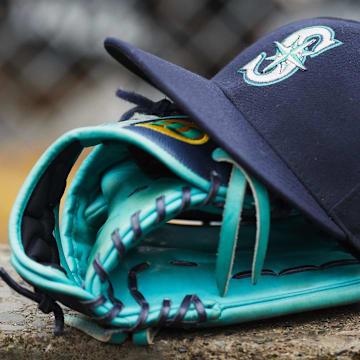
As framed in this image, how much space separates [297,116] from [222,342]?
0.26m

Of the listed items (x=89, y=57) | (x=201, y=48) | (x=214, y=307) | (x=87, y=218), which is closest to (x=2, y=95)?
(x=89, y=57)


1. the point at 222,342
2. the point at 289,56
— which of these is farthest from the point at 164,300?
the point at 289,56

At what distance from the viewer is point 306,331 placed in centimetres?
69

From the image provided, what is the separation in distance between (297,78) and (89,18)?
2027 mm

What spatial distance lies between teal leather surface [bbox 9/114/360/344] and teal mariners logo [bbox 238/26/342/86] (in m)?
0.16

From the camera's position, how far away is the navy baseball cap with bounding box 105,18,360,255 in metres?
0.65

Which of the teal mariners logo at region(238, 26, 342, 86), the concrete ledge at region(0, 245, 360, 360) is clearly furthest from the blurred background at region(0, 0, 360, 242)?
the concrete ledge at region(0, 245, 360, 360)

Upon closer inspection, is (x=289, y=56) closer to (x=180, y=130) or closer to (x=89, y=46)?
(x=180, y=130)

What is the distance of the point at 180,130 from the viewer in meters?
0.70

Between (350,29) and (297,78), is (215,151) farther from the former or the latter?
(350,29)

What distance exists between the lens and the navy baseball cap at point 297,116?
645 millimetres

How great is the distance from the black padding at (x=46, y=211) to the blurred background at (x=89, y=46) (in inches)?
73.4

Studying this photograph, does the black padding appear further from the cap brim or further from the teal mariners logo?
the teal mariners logo

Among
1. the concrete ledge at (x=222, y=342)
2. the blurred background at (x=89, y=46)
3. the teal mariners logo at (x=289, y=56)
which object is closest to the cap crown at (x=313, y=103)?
the teal mariners logo at (x=289, y=56)
